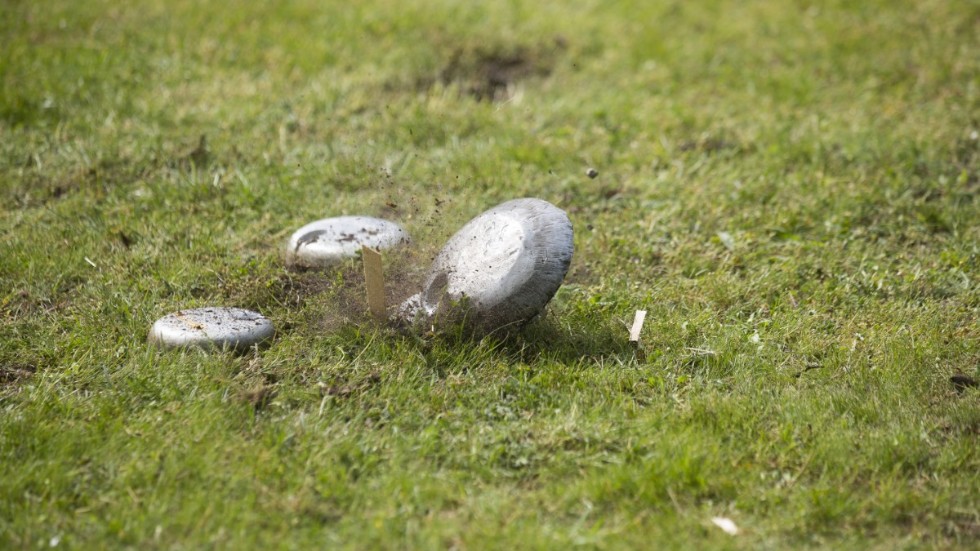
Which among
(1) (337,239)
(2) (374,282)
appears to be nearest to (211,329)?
(2) (374,282)

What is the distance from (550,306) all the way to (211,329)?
4.97 ft

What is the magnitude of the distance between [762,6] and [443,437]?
6.35 metres

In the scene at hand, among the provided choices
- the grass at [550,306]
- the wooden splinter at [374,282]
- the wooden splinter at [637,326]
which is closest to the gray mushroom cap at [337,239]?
the grass at [550,306]

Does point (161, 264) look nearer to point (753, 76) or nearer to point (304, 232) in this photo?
point (304, 232)

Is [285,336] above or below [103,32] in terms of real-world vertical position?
below

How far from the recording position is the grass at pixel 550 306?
2.93 meters

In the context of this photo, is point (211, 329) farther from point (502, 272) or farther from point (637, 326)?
point (637, 326)

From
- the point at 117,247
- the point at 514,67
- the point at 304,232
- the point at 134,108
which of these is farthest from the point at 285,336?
the point at 514,67

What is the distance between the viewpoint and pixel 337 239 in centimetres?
431

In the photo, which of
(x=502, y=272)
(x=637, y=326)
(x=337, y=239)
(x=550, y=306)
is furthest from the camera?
(x=337, y=239)

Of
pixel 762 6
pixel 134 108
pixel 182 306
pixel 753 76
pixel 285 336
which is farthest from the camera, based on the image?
pixel 762 6

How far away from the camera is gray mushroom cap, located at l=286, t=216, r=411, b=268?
4242mm

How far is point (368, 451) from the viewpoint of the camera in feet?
10.3

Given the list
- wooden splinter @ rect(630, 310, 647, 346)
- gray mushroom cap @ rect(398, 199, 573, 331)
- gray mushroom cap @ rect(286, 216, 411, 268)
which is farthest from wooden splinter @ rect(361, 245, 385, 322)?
wooden splinter @ rect(630, 310, 647, 346)
